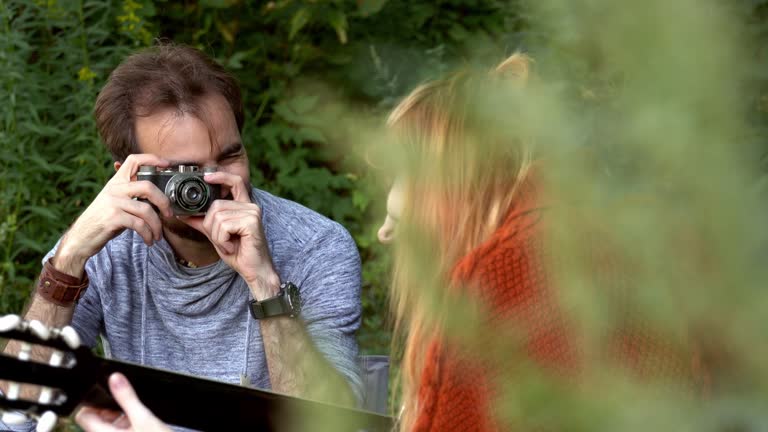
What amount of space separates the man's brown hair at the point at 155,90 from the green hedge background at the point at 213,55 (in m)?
0.36

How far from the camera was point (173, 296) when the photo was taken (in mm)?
2025

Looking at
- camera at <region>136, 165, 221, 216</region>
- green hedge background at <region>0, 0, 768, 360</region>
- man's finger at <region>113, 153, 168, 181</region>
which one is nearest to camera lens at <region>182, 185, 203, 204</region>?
camera at <region>136, 165, 221, 216</region>

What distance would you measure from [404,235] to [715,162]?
0.08 meters

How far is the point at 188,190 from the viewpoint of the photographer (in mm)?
1888

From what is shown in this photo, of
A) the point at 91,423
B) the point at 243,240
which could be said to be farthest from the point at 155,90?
the point at 91,423

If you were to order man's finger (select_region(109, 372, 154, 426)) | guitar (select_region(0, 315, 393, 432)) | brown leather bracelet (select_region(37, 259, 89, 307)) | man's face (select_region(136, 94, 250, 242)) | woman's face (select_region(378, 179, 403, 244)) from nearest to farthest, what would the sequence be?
woman's face (select_region(378, 179, 403, 244)) → guitar (select_region(0, 315, 393, 432)) → man's finger (select_region(109, 372, 154, 426)) → brown leather bracelet (select_region(37, 259, 89, 307)) → man's face (select_region(136, 94, 250, 242))

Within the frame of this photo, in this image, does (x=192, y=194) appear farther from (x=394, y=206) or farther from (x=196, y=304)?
(x=394, y=206)

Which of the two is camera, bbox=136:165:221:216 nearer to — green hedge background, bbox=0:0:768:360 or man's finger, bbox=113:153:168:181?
man's finger, bbox=113:153:168:181

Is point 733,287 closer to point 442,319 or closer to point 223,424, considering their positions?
point 442,319

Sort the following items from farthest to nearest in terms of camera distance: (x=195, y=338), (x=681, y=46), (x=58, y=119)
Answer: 1. (x=58, y=119)
2. (x=195, y=338)
3. (x=681, y=46)

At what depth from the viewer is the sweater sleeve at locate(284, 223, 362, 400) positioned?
79.4 inches

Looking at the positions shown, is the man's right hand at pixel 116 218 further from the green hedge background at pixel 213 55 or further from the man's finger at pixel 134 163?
the green hedge background at pixel 213 55

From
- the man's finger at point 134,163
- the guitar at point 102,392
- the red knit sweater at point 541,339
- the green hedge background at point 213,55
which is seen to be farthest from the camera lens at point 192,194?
the red knit sweater at point 541,339

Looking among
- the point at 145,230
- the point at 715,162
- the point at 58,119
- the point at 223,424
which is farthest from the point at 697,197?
the point at 58,119
